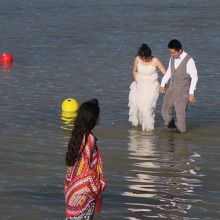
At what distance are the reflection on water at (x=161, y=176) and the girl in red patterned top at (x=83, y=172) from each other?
2.26 meters

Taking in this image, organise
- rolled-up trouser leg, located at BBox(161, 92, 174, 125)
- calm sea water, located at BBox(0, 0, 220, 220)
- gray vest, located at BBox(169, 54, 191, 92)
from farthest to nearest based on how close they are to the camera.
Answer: rolled-up trouser leg, located at BBox(161, 92, 174, 125) < gray vest, located at BBox(169, 54, 191, 92) < calm sea water, located at BBox(0, 0, 220, 220)

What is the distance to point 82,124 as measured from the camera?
7367 millimetres

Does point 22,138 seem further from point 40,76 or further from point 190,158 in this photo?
point 40,76

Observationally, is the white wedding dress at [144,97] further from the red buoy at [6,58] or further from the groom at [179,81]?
the red buoy at [6,58]

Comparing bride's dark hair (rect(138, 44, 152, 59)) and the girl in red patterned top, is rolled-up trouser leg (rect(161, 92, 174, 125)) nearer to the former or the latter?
bride's dark hair (rect(138, 44, 152, 59))

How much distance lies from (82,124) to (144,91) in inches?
309

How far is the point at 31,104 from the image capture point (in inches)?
678

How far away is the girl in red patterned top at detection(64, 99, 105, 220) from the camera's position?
7398 mm

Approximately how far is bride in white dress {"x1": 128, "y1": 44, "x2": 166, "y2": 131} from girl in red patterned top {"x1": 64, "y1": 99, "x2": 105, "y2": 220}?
755 cm

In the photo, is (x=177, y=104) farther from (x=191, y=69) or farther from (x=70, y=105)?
(x=70, y=105)

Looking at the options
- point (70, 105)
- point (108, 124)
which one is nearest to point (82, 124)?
point (108, 124)

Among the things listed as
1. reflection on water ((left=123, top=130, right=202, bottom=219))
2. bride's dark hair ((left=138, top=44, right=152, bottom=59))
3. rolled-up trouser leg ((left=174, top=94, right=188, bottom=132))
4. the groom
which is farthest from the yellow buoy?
rolled-up trouser leg ((left=174, top=94, right=188, bottom=132))

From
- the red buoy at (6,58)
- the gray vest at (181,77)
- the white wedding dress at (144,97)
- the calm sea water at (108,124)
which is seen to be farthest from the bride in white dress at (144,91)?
the red buoy at (6,58)

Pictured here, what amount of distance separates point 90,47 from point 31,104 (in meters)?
9.67
